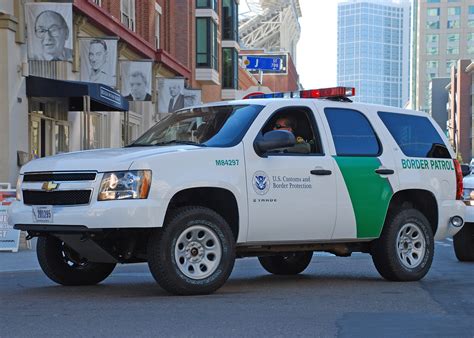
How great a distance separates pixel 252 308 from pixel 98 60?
17.3 meters

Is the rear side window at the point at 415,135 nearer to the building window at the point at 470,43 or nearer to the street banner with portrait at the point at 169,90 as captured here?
the street banner with portrait at the point at 169,90

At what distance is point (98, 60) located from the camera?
23.7 meters

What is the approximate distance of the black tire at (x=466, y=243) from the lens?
1292 centimetres

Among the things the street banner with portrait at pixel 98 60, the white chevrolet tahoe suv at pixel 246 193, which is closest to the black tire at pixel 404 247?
the white chevrolet tahoe suv at pixel 246 193

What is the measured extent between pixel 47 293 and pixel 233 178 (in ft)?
7.19

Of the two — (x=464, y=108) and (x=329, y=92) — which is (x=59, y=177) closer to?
(x=329, y=92)

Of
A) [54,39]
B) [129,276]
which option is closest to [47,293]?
[129,276]

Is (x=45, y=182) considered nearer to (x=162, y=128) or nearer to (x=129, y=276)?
(x=162, y=128)

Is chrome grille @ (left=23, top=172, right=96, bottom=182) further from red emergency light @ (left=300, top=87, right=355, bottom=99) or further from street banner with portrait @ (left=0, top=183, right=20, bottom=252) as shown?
street banner with portrait @ (left=0, top=183, right=20, bottom=252)

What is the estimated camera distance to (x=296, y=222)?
344 inches

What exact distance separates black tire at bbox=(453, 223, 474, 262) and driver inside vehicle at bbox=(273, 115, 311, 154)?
4729mm

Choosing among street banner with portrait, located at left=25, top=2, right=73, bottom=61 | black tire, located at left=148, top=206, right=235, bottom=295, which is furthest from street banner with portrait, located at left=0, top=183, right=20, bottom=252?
black tire, located at left=148, top=206, right=235, bottom=295

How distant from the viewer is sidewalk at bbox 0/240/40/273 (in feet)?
39.5

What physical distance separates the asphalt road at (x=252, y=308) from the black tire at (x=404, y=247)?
0.52 feet
